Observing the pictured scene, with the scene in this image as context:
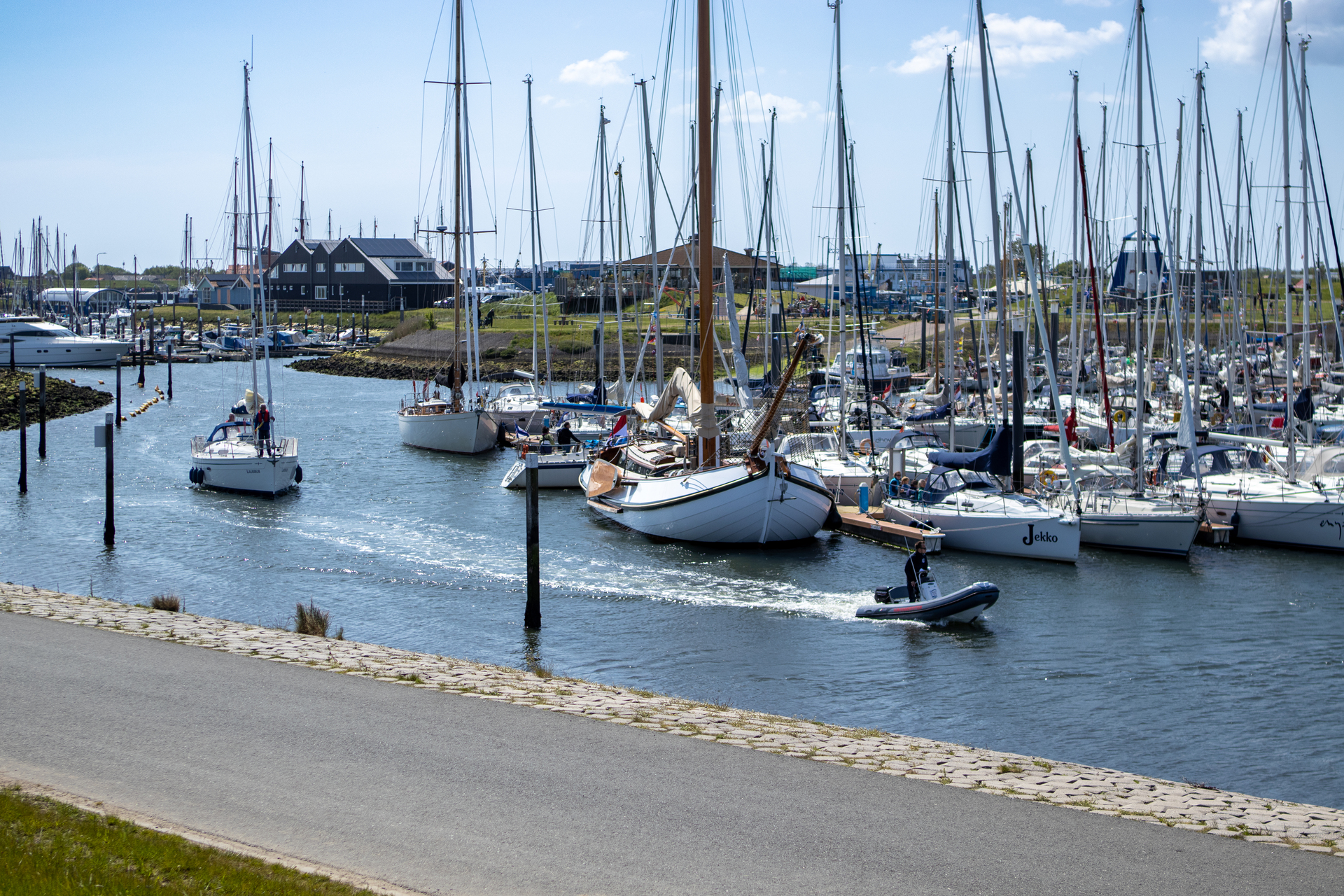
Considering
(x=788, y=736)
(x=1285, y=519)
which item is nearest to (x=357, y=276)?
(x=1285, y=519)

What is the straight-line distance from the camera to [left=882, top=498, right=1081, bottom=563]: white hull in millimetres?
29266

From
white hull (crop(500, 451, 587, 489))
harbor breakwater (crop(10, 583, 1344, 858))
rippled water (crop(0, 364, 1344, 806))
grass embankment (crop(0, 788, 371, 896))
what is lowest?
rippled water (crop(0, 364, 1344, 806))

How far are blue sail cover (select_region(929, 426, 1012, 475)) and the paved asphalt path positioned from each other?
24.0 m

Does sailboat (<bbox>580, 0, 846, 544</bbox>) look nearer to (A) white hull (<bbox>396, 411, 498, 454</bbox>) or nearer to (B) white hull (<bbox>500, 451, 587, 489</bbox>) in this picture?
(B) white hull (<bbox>500, 451, 587, 489</bbox>)

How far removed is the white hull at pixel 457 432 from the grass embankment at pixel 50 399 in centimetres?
2126

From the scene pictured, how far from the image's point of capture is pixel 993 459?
1347 inches

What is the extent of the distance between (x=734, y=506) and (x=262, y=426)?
18.7m

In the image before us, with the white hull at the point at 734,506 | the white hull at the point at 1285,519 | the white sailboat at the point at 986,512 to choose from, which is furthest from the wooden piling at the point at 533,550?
the white hull at the point at 1285,519

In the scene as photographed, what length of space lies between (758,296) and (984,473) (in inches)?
2416

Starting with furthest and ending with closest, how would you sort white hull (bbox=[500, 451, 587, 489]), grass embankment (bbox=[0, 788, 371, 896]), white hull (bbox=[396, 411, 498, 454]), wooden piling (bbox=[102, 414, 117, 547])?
white hull (bbox=[396, 411, 498, 454])
white hull (bbox=[500, 451, 587, 489])
wooden piling (bbox=[102, 414, 117, 547])
grass embankment (bbox=[0, 788, 371, 896])

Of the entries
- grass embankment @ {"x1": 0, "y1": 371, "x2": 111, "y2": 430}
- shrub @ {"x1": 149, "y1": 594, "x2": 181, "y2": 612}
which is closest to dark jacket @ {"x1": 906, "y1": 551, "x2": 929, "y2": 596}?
shrub @ {"x1": 149, "y1": 594, "x2": 181, "y2": 612}

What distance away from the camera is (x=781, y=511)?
99.1 feet

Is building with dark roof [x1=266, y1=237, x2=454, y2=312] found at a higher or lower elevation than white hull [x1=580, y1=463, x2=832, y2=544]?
higher

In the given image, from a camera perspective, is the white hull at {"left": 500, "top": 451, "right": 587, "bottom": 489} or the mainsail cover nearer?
the mainsail cover
